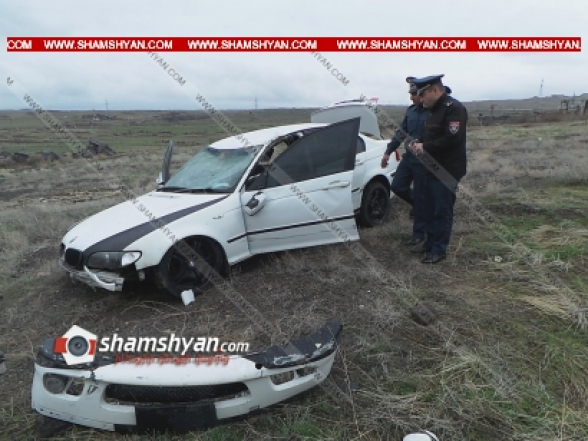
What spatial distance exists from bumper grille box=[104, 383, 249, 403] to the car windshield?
2147 mm

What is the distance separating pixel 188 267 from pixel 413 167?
2.59m

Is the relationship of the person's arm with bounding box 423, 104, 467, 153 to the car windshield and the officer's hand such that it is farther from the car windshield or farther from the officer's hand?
the car windshield

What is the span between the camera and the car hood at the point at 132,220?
357cm

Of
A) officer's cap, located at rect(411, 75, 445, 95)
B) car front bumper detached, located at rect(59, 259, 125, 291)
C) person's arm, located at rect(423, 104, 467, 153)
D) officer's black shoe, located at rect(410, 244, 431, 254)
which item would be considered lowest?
officer's black shoe, located at rect(410, 244, 431, 254)

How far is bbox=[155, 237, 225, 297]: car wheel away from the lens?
A: 364 cm

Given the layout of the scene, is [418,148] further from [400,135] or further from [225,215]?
[225,215]

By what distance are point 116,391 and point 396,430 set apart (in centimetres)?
150

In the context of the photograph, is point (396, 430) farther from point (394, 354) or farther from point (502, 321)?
point (502, 321)

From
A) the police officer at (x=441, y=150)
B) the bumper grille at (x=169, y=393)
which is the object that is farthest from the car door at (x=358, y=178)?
the bumper grille at (x=169, y=393)

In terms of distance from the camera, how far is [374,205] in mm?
5641

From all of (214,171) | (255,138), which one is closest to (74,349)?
(214,171)

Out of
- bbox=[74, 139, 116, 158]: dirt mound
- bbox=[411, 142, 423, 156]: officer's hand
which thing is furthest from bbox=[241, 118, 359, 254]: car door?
bbox=[74, 139, 116, 158]: dirt mound

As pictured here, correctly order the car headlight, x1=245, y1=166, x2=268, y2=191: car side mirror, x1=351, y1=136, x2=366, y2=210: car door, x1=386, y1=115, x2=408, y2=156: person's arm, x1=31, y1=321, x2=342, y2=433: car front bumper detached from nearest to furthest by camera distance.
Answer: x1=31, y1=321, x2=342, y2=433: car front bumper detached < the car headlight < x1=245, y1=166, x2=268, y2=191: car side mirror < x1=386, y1=115, x2=408, y2=156: person's arm < x1=351, y1=136, x2=366, y2=210: car door

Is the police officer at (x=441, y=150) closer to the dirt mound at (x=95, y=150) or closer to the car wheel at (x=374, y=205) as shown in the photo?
the car wheel at (x=374, y=205)
